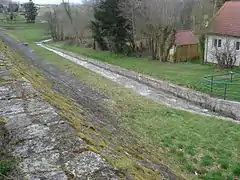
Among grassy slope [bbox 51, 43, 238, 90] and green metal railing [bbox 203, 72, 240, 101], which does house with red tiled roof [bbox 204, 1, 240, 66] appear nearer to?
grassy slope [bbox 51, 43, 238, 90]

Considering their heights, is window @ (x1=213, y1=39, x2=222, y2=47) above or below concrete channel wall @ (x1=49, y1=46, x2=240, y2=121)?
above

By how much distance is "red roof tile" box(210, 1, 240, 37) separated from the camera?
82.0ft

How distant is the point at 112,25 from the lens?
3070 centimetres

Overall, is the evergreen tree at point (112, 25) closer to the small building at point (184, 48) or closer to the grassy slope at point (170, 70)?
the grassy slope at point (170, 70)

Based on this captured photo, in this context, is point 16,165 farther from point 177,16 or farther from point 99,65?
point 177,16

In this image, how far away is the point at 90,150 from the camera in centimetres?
397

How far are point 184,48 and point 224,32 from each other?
21.4 ft

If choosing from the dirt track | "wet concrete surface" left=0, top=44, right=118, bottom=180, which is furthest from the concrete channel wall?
"wet concrete surface" left=0, top=44, right=118, bottom=180

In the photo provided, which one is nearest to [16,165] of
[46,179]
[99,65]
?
[46,179]

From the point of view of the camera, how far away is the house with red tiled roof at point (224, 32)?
79.9 ft

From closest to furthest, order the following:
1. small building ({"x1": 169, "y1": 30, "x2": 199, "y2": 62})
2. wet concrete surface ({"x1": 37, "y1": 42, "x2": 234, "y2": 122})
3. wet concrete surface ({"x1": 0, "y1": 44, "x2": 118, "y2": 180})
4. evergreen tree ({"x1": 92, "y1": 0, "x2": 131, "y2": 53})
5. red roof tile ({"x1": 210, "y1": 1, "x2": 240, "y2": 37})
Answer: wet concrete surface ({"x1": 0, "y1": 44, "x2": 118, "y2": 180}), wet concrete surface ({"x1": 37, "y1": 42, "x2": 234, "y2": 122}), red roof tile ({"x1": 210, "y1": 1, "x2": 240, "y2": 37}), evergreen tree ({"x1": 92, "y1": 0, "x2": 131, "y2": 53}), small building ({"x1": 169, "y1": 30, "x2": 199, "y2": 62})

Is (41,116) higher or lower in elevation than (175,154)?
higher

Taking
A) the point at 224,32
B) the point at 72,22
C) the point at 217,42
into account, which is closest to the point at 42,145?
the point at 224,32

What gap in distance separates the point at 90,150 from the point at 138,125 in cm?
599
